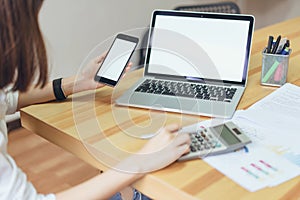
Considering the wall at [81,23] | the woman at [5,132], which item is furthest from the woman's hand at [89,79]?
the wall at [81,23]

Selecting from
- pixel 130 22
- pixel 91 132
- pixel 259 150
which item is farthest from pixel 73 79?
pixel 130 22

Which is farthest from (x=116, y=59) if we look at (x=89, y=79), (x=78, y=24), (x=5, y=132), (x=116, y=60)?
(x=78, y=24)

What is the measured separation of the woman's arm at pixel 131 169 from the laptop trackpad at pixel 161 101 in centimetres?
23

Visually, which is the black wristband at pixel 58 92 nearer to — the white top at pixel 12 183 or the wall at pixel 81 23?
the white top at pixel 12 183

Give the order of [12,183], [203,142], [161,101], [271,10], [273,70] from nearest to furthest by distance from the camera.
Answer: [12,183] < [203,142] < [161,101] < [273,70] < [271,10]

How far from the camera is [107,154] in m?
0.97

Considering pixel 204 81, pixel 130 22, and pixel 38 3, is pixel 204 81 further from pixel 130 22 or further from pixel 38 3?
pixel 130 22

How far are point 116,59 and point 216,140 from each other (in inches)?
15.7

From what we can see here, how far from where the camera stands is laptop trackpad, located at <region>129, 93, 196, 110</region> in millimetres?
1165

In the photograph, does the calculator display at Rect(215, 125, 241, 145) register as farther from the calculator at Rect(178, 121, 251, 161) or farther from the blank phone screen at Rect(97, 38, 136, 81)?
the blank phone screen at Rect(97, 38, 136, 81)

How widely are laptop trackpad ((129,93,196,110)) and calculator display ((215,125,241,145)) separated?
0.48 ft

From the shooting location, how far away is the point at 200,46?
131cm

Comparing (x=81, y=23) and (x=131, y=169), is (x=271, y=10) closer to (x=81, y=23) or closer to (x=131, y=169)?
(x=81, y=23)

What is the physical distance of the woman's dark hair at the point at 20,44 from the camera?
2.75 ft
